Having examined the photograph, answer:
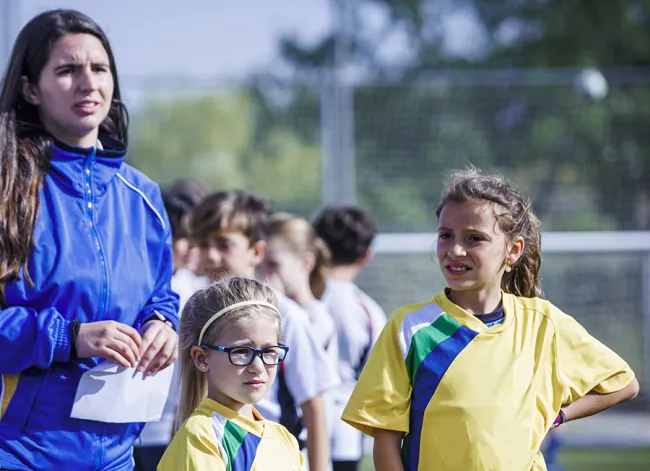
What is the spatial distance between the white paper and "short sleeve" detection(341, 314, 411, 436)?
0.51m

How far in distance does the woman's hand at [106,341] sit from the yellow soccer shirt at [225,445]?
233 millimetres

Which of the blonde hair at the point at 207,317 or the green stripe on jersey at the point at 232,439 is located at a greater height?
the blonde hair at the point at 207,317

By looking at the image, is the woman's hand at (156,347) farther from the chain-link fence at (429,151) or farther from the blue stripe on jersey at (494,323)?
the chain-link fence at (429,151)

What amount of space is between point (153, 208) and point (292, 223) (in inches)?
87.5

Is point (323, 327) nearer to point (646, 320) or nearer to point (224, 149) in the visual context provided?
point (224, 149)

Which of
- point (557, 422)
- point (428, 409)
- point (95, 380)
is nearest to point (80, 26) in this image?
point (95, 380)

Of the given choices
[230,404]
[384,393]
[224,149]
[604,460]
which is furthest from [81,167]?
[224,149]

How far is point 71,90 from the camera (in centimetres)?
272

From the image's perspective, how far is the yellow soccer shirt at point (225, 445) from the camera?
246cm

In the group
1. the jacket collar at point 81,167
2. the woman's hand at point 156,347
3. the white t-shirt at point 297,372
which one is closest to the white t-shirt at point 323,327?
the white t-shirt at point 297,372

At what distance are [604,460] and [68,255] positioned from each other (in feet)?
22.3

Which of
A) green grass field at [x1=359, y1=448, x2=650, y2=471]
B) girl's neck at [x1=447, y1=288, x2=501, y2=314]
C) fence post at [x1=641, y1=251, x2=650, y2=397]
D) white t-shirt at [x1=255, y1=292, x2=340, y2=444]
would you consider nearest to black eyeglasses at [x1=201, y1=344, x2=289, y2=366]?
girl's neck at [x1=447, y1=288, x2=501, y2=314]

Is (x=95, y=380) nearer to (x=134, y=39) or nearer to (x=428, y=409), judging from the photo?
(x=428, y=409)

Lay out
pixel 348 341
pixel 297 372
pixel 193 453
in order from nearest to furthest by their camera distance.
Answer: pixel 193 453 < pixel 297 372 < pixel 348 341
